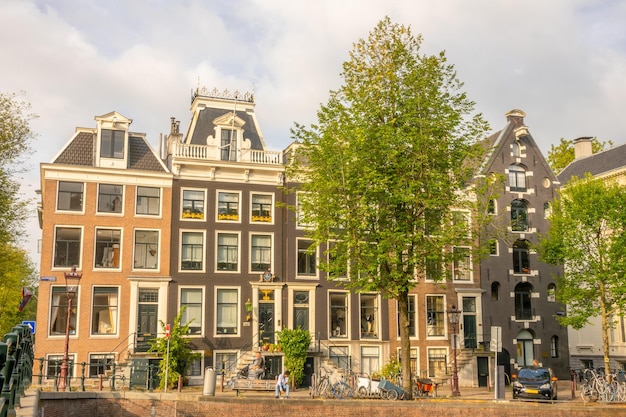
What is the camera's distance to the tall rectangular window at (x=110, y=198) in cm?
3400

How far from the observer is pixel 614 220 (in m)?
35.0

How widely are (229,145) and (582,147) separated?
32.4m

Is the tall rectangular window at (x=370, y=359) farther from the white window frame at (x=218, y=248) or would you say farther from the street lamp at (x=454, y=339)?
the white window frame at (x=218, y=248)

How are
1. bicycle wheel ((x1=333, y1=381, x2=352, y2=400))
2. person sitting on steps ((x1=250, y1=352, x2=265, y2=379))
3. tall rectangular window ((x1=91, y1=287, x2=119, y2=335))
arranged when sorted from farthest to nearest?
tall rectangular window ((x1=91, y1=287, x2=119, y2=335)), person sitting on steps ((x1=250, y1=352, x2=265, y2=379)), bicycle wheel ((x1=333, y1=381, x2=352, y2=400))

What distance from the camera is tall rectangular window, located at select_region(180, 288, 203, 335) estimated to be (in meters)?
34.6

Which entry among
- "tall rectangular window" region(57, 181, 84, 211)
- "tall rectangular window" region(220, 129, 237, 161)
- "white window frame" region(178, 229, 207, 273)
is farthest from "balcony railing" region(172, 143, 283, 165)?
"tall rectangular window" region(57, 181, 84, 211)

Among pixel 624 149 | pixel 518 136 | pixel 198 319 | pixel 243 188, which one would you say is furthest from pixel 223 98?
pixel 624 149

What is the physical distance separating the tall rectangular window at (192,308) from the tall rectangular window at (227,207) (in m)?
4.40

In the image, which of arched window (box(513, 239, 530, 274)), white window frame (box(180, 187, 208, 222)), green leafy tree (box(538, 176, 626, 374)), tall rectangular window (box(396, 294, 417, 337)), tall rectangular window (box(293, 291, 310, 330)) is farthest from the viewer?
arched window (box(513, 239, 530, 274))

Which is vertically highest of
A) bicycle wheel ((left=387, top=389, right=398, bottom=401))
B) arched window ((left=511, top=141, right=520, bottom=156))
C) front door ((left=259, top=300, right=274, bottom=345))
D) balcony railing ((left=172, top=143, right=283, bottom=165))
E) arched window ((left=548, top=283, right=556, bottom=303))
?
arched window ((left=511, top=141, right=520, bottom=156))

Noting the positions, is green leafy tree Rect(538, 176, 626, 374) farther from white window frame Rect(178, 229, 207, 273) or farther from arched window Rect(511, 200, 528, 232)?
white window frame Rect(178, 229, 207, 273)

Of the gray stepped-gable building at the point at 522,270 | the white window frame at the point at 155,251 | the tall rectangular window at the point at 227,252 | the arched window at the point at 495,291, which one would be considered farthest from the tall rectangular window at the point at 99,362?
the arched window at the point at 495,291

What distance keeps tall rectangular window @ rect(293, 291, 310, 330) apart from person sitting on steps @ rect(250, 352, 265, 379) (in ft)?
14.3

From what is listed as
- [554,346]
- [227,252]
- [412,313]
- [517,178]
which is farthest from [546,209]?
[227,252]
